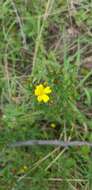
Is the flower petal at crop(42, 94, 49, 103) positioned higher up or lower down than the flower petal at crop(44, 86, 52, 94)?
lower down

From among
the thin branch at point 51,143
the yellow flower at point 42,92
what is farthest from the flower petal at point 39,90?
the thin branch at point 51,143

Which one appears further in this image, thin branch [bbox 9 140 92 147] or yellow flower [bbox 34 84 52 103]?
thin branch [bbox 9 140 92 147]

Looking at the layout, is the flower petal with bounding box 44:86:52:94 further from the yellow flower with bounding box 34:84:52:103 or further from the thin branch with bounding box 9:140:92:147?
the thin branch with bounding box 9:140:92:147

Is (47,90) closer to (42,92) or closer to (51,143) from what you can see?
(42,92)

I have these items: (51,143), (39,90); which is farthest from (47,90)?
(51,143)

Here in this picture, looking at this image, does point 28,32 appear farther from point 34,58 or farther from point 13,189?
point 13,189

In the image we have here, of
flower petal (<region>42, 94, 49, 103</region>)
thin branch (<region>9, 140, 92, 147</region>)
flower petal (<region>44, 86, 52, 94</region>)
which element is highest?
flower petal (<region>44, 86, 52, 94</region>)

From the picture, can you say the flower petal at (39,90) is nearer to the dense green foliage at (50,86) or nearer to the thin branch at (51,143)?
the dense green foliage at (50,86)

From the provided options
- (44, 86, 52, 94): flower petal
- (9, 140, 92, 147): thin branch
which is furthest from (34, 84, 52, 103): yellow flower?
(9, 140, 92, 147): thin branch
